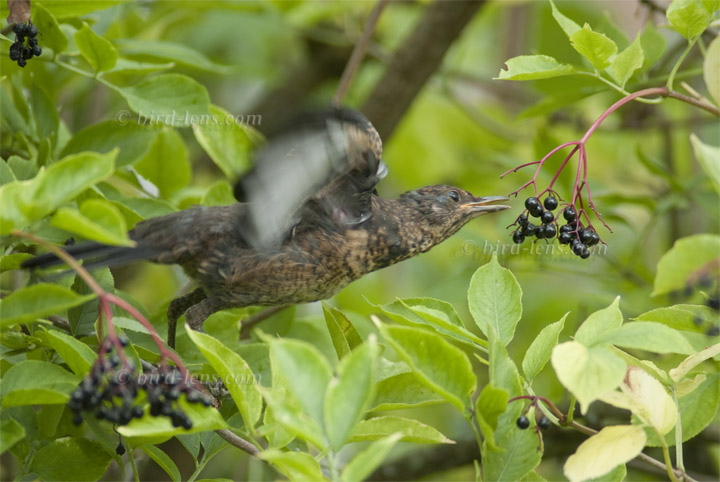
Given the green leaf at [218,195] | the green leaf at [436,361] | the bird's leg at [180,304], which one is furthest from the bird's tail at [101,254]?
the green leaf at [436,361]

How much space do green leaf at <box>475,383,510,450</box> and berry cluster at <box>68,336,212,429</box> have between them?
493 mm

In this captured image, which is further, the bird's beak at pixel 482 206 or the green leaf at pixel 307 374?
the bird's beak at pixel 482 206

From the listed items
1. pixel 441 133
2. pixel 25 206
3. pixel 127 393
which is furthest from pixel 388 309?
pixel 441 133

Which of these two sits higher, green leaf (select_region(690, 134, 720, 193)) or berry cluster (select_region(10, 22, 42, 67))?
green leaf (select_region(690, 134, 720, 193))

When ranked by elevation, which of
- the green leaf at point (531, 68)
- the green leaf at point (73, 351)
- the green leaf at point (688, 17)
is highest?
the green leaf at point (688, 17)

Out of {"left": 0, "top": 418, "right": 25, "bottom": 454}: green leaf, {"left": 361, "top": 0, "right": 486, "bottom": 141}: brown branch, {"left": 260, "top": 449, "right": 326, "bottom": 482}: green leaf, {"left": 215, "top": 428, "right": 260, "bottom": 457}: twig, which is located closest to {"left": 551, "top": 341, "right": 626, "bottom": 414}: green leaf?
{"left": 260, "top": 449, "right": 326, "bottom": 482}: green leaf

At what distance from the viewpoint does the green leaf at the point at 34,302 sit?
146 cm

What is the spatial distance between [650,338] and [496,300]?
0.41 meters

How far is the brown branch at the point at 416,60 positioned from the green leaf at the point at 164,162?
3.90 feet

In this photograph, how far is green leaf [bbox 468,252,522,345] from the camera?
6.00ft

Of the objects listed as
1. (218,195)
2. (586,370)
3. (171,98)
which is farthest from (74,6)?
(586,370)

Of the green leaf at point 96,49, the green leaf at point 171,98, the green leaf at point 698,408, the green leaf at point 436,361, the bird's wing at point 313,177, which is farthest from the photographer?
the green leaf at point 171,98

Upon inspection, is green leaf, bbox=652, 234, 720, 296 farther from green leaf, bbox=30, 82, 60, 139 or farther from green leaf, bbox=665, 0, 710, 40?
green leaf, bbox=30, 82, 60, 139

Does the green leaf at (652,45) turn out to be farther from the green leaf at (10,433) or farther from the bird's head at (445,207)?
the green leaf at (10,433)
